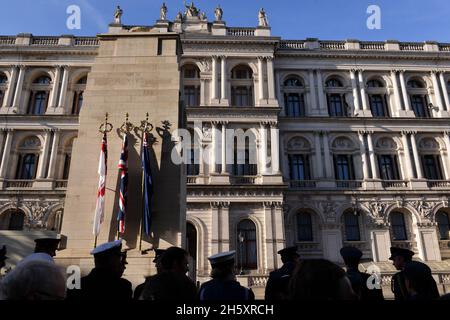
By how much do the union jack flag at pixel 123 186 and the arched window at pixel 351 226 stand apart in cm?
2200

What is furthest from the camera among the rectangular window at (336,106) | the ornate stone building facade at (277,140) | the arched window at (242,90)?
the rectangular window at (336,106)

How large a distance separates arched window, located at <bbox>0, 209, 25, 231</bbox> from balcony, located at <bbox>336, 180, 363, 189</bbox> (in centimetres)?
2372

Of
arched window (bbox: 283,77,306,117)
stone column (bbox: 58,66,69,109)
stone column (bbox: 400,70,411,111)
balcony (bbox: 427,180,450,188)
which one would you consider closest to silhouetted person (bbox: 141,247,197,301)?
arched window (bbox: 283,77,306,117)

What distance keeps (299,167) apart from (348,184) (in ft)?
12.8

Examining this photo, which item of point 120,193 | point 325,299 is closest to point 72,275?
point 120,193

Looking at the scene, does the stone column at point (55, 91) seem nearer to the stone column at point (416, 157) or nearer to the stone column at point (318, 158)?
the stone column at point (318, 158)

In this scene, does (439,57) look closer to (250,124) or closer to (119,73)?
(250,124)

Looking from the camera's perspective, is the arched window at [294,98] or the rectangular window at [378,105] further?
the rectangular window at [378,105]

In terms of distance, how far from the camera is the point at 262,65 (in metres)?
30.8

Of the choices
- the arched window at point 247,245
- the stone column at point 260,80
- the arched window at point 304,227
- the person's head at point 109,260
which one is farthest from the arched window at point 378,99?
the person's head at point 109,260

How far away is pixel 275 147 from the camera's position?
2794cm

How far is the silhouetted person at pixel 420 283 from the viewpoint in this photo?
3.97 metres

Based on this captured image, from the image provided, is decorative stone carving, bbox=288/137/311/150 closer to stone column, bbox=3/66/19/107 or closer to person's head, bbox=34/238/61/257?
stone column, bbox=3/66/19/107

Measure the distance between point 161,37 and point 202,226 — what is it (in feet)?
53.5
